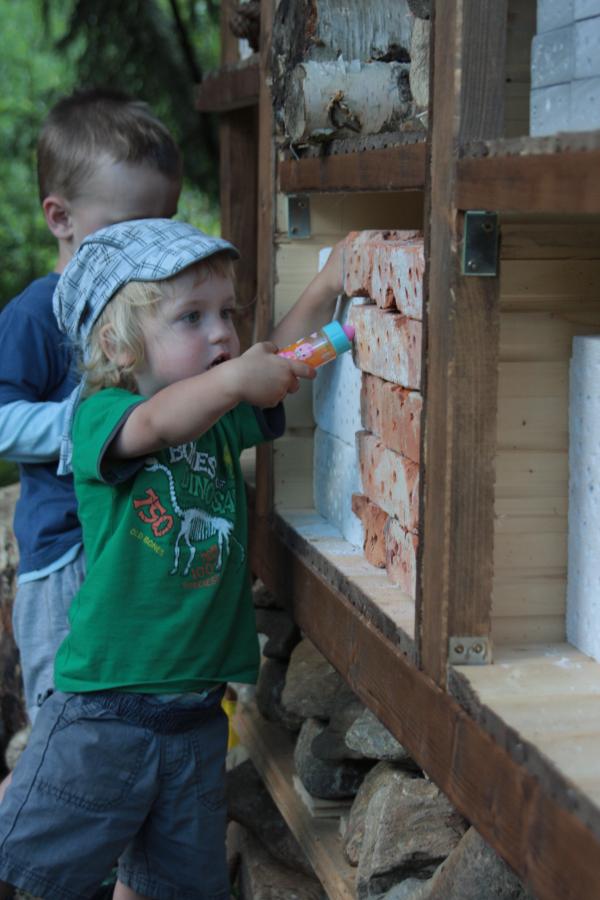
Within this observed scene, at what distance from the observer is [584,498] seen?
1.85m

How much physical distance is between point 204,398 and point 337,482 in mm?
538

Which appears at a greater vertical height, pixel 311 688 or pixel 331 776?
pixel 311 688

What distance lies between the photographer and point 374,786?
2557 millimetres

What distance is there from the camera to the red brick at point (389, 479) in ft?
7.26

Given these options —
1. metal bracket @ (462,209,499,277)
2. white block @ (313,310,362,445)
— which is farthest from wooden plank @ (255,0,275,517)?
metal bracket @ (462,209,499,277)

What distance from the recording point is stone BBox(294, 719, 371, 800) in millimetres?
2770

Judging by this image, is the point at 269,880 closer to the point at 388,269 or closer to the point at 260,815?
the point at 260,815

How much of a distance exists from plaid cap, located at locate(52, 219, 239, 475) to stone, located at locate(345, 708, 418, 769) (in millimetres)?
803

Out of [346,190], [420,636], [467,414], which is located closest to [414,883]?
[420,636]

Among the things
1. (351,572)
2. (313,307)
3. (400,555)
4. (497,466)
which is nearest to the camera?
(497,466)

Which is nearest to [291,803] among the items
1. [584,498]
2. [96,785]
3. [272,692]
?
[272,692]

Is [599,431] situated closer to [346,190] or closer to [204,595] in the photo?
[346,190]

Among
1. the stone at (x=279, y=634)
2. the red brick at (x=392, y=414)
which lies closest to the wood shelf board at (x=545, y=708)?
the red brick at (x=392, y=414)

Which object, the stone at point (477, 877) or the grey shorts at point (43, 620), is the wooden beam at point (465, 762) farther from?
the grey shorts at point (43, 620)
